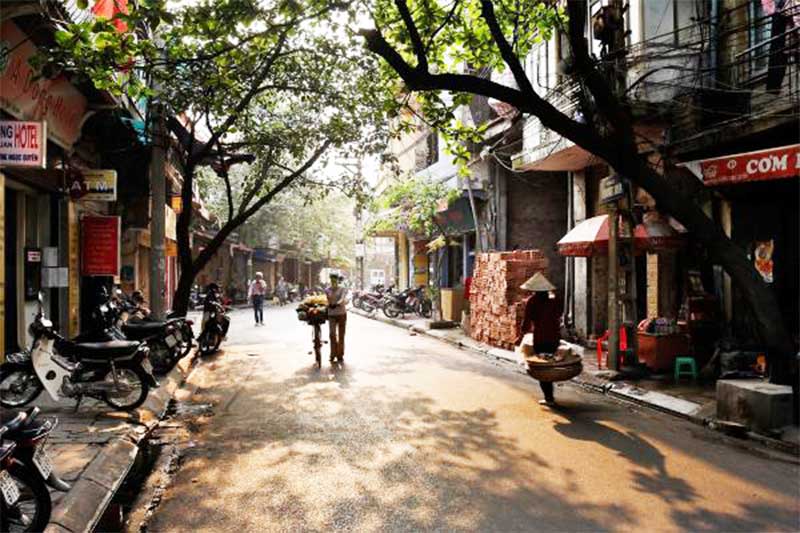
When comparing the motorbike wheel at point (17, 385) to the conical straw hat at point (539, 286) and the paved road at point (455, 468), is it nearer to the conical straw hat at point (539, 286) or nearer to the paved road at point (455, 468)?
the paved road at point (455, 468)

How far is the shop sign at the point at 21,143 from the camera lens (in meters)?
7.59

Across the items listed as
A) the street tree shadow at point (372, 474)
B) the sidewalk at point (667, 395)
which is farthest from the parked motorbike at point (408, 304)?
the street tree shadow at point (372, 474)

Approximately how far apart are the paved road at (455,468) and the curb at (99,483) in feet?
1.50

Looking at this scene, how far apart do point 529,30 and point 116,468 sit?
395 inches

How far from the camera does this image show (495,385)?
33.3 ft

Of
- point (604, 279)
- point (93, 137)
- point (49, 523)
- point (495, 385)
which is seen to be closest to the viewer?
point (49, 523)

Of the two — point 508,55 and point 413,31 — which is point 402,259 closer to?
point 508,55

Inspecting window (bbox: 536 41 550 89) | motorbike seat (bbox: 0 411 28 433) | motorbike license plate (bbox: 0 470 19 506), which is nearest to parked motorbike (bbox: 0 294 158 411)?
motorbike seat (bbox: 0 411 28 433)

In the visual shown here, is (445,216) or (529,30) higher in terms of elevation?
(529,30)

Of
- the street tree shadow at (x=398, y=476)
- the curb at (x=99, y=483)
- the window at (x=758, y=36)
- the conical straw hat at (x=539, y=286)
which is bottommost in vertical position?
the street tree shadow at (x=398, y=476)

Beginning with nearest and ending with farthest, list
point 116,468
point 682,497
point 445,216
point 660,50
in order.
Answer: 1. point 682,497
2. point 116,468
3. point 660,50
4. point 445,216

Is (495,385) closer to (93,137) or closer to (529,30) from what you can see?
(529,30)

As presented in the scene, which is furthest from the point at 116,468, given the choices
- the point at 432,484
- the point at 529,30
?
the point at 529,30

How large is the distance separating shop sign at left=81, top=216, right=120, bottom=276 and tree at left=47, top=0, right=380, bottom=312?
1566 mm
